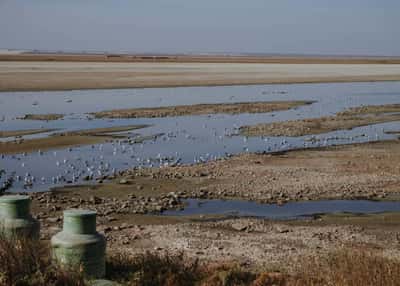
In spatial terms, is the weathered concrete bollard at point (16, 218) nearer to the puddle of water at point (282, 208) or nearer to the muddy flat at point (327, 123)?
the puddle of water at point (282, 208)

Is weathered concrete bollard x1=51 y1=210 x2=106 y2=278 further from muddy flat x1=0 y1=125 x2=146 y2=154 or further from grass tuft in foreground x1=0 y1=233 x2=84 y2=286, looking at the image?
muddy flat x1=0 y1=125 x2=146 y2=154

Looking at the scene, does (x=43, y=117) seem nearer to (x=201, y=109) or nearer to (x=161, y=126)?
(x=161, y=126)

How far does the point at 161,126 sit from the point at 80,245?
24198mm

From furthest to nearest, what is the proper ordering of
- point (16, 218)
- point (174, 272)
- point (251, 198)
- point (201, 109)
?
point (201, 109), point (251, 198), point (174, 272), point (16, 218)

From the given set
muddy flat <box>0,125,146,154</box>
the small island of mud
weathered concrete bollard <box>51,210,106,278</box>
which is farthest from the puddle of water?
the small island of mud

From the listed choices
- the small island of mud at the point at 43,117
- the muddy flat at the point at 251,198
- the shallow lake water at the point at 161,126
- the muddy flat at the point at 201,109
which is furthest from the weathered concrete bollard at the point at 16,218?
the muddy flat at the point at 201,109

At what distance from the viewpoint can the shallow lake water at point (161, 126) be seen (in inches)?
830

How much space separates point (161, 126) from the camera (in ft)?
104

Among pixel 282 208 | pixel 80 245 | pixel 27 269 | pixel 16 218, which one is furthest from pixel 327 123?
pixel 27 269

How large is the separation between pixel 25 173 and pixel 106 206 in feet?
16.5

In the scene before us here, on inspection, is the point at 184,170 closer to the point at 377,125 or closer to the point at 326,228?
the point at 326,228

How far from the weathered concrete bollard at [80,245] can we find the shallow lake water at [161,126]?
9.99 m

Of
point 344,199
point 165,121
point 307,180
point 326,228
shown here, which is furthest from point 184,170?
point 165,121

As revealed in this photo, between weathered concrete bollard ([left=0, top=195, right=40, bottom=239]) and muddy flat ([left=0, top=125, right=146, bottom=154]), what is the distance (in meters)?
15.9
